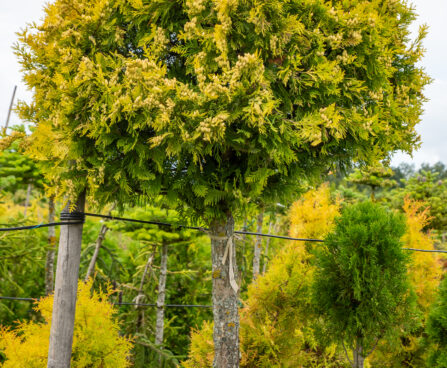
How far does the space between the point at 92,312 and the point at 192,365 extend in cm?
179

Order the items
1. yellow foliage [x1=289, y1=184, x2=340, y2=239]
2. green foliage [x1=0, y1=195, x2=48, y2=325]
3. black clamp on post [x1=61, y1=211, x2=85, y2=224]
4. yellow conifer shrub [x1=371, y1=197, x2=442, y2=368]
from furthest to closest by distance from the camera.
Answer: yellow conifer shrub [x1=371, y1=197, x2=442, y2=368], yellow foliage [x1=289, y1=184, x2=340, y2=239], green foliage [x1=0, y1=195, x2=48, y2=325], black clamp on post [x1=61, y1=211, x2=85, y2=224]

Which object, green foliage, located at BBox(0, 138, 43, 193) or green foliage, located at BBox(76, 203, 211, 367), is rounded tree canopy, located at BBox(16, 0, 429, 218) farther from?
green foliage, located at BBox(0, 138, 43, 193)

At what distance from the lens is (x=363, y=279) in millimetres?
4539

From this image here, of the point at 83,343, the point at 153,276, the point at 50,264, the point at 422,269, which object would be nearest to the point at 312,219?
the point at 422,269

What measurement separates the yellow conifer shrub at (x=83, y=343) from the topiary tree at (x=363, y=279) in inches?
110

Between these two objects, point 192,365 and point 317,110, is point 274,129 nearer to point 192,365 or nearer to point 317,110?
point 317,110

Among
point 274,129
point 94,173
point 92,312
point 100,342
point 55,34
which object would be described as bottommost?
point 100,342

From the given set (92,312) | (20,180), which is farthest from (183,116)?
(20,180)

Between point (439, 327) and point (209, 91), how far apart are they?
214 inches

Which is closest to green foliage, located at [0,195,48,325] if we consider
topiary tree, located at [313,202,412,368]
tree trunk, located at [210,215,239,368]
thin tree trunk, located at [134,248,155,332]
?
thin tree trunk, located at [134,248,155,332]

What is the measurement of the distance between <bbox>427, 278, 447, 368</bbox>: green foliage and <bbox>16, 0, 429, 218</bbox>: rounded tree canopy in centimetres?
371

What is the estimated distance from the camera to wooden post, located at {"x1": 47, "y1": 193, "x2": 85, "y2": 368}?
3.17 m

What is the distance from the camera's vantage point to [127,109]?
7.72ft

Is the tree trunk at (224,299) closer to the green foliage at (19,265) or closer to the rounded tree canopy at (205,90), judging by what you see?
the rounded tree canopy at (205,90)
